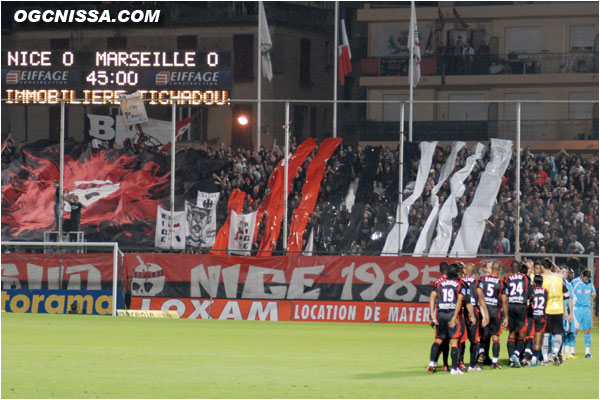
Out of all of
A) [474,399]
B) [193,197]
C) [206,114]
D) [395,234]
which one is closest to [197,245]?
[193,197]

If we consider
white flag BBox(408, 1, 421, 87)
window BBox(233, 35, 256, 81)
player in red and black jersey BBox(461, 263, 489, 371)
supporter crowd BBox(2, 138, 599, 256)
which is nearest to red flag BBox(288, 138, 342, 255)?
supporter crowd BBox(2, 138, 599, 256)

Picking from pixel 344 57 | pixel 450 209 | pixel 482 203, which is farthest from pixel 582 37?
pixel 450 209

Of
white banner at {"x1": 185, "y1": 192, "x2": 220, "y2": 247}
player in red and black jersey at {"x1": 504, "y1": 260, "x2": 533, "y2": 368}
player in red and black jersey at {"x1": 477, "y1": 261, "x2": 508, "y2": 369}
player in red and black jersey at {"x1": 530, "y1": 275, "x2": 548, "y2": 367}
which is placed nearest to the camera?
player in red and black jersey at {"x1": 477, "y1": 261, "x2": 508, "y2": 369}

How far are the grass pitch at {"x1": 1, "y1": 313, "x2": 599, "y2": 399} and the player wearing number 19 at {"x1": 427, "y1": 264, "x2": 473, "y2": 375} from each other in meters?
0.36

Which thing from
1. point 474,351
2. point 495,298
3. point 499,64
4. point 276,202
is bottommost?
point 474,351

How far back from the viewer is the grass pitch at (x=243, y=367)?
1591cm

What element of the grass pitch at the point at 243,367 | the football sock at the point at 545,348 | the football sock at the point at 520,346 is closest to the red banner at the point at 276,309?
the grass pitch at the point at 243,367

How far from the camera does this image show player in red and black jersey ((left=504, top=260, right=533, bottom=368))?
2017cm

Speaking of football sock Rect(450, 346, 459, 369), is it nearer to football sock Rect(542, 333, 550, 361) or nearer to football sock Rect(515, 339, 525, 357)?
football sock Rect(515, 339, 525, 357)

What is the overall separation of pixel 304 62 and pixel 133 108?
1114 inches

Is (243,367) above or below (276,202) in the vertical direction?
below

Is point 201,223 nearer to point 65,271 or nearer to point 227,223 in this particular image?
point 227,223

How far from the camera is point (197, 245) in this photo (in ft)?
115

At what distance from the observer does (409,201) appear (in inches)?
1385
